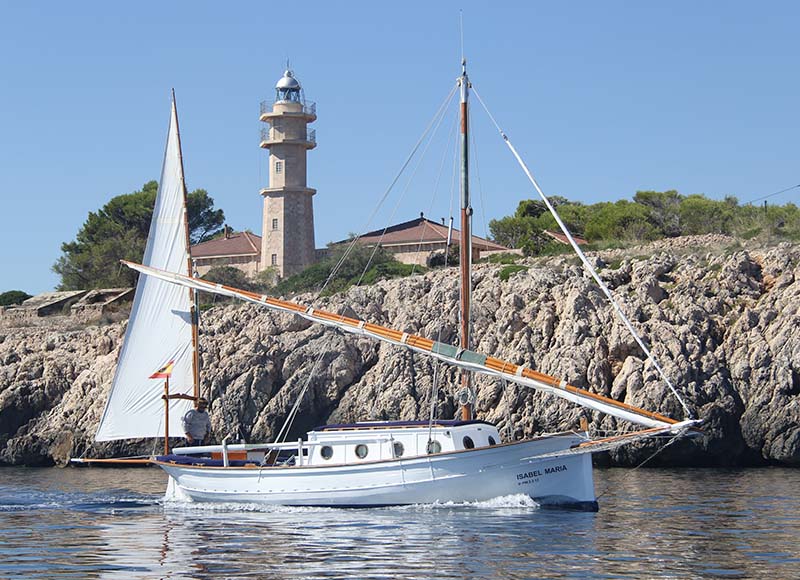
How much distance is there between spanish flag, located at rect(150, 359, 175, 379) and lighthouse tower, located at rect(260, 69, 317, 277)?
42.2 metres

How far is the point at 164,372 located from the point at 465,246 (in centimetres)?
975

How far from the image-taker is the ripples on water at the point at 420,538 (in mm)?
20031

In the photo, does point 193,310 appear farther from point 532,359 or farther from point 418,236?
point 418,236

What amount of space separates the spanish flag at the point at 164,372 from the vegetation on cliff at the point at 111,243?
1939 inches

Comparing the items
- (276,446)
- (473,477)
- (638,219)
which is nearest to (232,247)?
(638,219)

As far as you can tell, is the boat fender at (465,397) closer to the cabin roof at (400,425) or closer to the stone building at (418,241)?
the cabin roof at (400,425)

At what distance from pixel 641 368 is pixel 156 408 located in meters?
19.7

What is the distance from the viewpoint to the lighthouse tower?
75.8 meters

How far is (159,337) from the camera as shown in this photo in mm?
34375

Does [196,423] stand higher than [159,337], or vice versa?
[159,337]

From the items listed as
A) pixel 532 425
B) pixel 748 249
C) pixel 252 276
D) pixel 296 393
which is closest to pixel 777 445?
pixel 532 425

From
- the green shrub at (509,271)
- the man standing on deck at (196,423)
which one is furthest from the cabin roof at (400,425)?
the green shrub at (509,271)

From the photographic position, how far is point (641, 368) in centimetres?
4453

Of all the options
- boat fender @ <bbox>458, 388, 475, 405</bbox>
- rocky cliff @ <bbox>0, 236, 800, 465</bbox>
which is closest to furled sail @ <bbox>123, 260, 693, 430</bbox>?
boat fender @ <bbox>458, 388, 475, 405</bbox>
